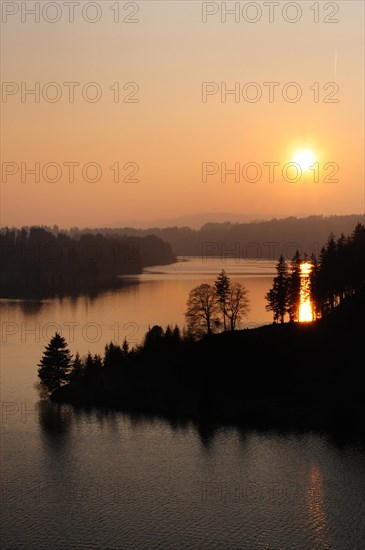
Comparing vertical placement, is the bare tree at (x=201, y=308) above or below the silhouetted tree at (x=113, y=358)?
above

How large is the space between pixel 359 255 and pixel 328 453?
130ft

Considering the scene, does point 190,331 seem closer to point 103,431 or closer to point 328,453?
point 103,431

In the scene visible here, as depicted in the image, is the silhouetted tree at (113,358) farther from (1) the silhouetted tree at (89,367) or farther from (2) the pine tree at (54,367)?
(2) the pine tree at (54,367)

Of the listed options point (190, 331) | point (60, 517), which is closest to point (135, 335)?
point (190, 331)

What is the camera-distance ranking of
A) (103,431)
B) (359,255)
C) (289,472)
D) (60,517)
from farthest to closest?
1. (359,255)
2. (103,431)
3. (289,472)
4. (60,517)

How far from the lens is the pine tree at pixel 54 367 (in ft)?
269

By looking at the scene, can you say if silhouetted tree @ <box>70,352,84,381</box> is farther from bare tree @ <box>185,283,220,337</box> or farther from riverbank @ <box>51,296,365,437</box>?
bare tree @ <box>185,283,220,337</box>

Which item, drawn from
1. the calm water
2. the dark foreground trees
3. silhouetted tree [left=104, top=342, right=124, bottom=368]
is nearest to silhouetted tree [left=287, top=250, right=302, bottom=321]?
the dark foreground trees

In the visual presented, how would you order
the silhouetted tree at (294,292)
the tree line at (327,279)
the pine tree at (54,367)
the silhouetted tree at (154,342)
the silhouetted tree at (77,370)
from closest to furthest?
the pine tree at (54,367), the silhouetted tree at (77,370), the silhouetted tree at (154,342), the tree line at (327,279), the silhouetted tree at (294,292)

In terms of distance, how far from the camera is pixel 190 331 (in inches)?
3780

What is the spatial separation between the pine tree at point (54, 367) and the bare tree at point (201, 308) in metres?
19.8

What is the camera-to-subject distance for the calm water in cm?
4572

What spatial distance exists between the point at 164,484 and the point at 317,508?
12.8 m

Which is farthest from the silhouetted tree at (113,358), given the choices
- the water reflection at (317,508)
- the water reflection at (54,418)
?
the water reflection at (317,508)
